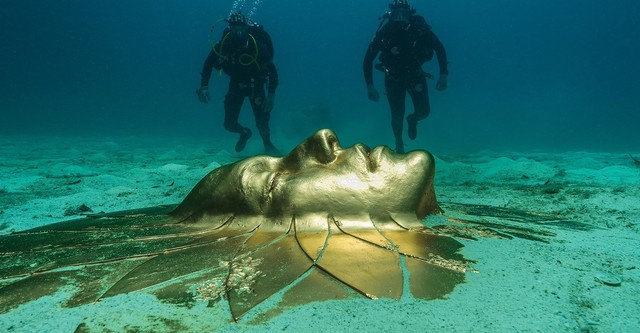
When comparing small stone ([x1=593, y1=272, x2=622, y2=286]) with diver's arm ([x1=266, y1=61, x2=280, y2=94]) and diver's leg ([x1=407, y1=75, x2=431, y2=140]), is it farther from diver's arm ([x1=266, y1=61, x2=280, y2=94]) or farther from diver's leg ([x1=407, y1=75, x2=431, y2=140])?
diver's arm ([x1=266, y1=61, x2=280, y2=94])

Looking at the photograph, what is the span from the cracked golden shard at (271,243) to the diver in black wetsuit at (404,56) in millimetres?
6948

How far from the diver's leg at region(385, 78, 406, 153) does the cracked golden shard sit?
22.6 ft

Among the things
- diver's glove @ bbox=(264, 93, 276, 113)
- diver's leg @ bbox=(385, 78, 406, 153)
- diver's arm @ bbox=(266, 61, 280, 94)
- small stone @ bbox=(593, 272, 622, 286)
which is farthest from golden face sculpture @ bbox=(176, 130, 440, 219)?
diver's arm @ bbox=(266, 61, 280, 94)

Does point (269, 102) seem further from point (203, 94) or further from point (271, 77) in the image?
point (203, 94)

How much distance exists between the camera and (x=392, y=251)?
4.50 feet

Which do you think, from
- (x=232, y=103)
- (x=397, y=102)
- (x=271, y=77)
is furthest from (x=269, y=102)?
(x=397, y=102)

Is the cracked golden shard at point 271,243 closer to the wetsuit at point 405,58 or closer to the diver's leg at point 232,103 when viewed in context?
the wetsuit at point 405,58

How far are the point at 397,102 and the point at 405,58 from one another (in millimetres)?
1077

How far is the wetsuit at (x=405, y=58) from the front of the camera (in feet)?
27.1

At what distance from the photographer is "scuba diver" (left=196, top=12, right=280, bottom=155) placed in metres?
8.55

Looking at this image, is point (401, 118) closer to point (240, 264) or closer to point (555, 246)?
point (555, 246)

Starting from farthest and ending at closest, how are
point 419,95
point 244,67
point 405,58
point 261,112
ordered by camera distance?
point 261,112, point 244,67, point 419,95, point 405,58

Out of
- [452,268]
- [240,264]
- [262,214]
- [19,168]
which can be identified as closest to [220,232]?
[262,214]

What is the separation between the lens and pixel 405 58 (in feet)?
27.1
